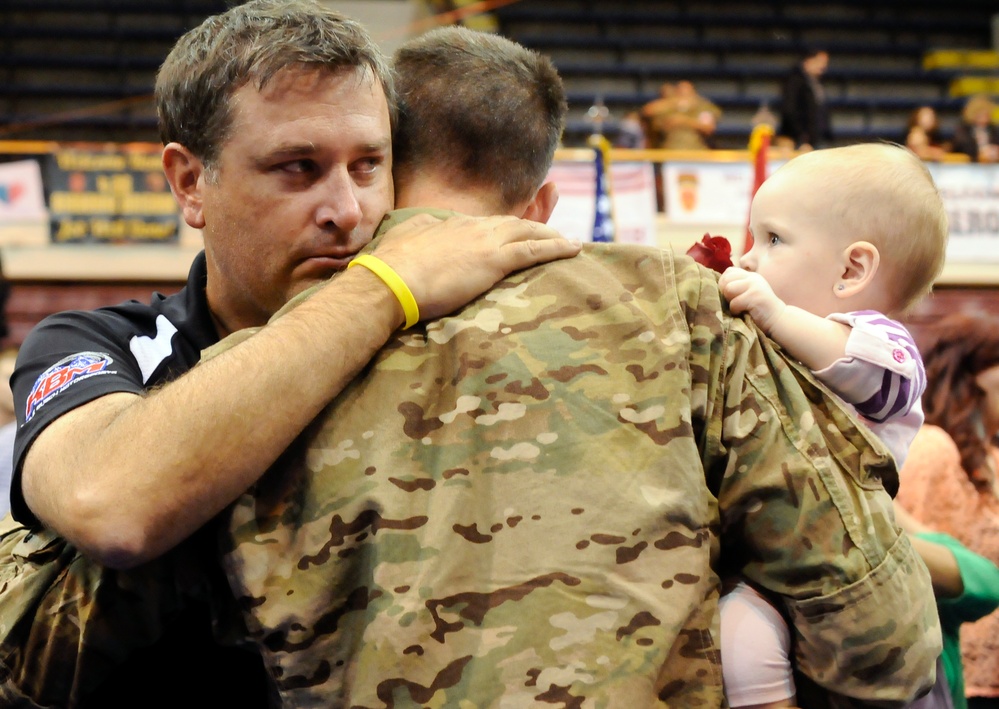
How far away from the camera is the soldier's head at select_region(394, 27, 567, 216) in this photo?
1.45 metres

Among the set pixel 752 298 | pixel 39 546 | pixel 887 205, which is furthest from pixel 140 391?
pixel 887 205

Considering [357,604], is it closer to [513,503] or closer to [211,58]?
[513,503]

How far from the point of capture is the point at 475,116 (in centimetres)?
146

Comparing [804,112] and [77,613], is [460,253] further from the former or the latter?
[804,112]

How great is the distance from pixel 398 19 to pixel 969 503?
10.3 meters

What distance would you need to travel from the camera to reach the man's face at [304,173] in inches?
59.8

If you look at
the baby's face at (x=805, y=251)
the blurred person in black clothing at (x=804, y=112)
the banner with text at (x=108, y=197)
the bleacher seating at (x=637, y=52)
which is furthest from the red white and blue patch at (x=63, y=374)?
the bleacher seating at (x=637, y=52)

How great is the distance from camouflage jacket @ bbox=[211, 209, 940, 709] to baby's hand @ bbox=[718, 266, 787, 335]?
8 cm

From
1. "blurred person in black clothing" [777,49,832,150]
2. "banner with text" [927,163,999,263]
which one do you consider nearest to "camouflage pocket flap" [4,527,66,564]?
"banner with text" [927,163,999,263]

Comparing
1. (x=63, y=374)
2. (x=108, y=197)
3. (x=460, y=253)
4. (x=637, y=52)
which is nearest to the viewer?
(x=460, y=253)

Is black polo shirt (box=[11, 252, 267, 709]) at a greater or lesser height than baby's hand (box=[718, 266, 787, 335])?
lesser

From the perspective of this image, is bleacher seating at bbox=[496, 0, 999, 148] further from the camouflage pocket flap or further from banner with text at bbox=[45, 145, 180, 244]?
the camouflage pocket flap

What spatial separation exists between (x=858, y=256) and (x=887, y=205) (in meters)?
0.09

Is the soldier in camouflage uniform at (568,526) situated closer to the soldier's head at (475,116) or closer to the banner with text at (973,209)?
the soldier's head at (475,116)
